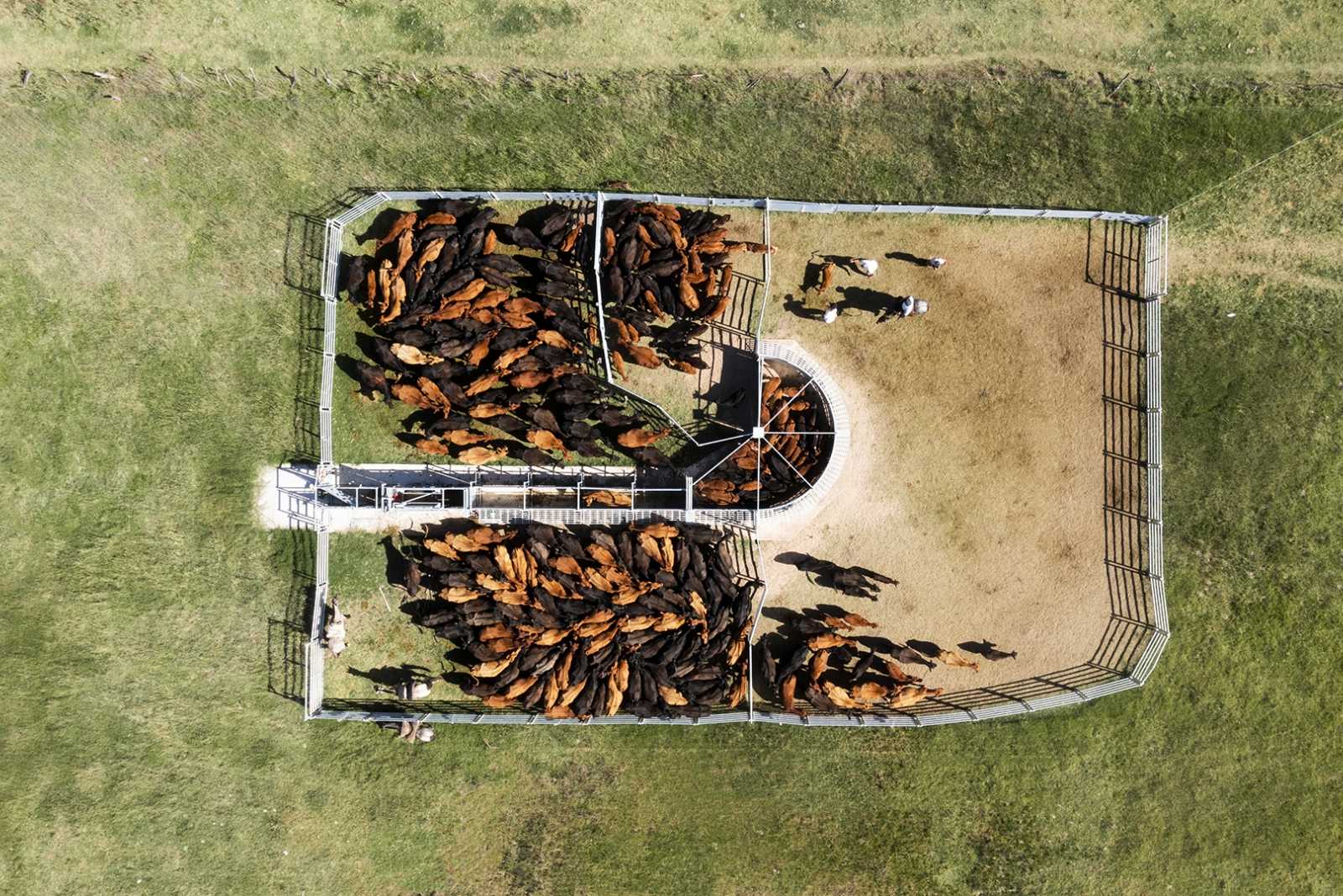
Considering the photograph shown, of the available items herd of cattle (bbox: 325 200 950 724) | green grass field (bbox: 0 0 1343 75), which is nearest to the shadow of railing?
herd of cattle (bbox: 325 200 950 724)

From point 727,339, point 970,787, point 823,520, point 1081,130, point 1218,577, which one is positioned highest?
point 1081,130

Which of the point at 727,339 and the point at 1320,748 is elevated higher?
the point at 727,339

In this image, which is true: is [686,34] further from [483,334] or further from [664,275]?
[483,334]

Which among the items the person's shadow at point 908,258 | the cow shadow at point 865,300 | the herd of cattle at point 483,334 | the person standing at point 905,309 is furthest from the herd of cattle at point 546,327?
the person's shadow at point 908,258

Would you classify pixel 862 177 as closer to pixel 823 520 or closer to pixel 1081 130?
pixel 1081 130

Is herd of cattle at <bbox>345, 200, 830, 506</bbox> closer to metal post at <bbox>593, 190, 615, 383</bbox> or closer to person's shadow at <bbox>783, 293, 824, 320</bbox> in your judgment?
metal post at <bbox>593, 190, 615, 383</bbox>

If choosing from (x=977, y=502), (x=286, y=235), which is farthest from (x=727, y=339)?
(x=286, y=235)
